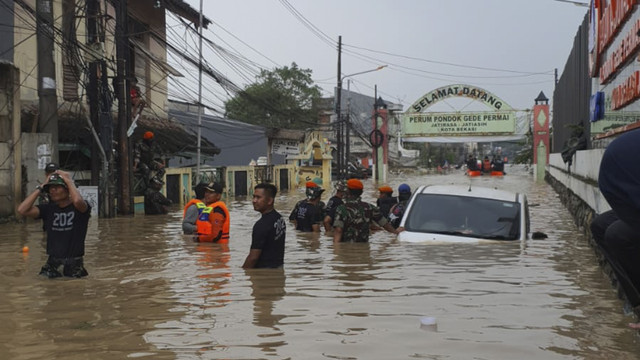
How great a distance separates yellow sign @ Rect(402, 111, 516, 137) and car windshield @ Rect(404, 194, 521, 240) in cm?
3580

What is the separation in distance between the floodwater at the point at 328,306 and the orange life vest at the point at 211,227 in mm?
202

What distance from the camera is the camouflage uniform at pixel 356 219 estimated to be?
10.3m

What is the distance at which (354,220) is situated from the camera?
10.4 m

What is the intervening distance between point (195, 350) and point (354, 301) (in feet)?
6.66

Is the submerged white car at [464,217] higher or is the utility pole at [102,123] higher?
the utility pole at [102,123]

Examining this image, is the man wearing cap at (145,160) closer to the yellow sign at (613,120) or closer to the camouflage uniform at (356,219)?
the yellow sign at (613,120)

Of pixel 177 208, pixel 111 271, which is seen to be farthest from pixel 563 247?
pixel 177 208

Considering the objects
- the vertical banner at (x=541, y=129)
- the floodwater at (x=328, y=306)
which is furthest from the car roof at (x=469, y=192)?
the vertical banner at (x=541, y=129)

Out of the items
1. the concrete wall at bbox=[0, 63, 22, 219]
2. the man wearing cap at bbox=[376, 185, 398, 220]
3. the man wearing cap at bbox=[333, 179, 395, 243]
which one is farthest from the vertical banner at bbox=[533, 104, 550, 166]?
the man wearing cap at bbox=[333, 179, 395, 243]

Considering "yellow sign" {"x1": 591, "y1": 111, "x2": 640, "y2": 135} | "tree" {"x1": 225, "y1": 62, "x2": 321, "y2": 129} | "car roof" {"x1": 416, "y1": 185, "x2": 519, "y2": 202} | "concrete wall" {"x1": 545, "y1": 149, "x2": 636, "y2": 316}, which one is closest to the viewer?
"concrete wall" {"x1": 545, "y1": 149, "x2": 636, "y2": 316}

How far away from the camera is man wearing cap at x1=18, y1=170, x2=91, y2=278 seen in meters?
7.30

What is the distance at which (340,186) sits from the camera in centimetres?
1227

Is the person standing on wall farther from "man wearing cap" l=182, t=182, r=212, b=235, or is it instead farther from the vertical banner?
→ the vertical banner

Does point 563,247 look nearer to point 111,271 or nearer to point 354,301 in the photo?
point 354,301
